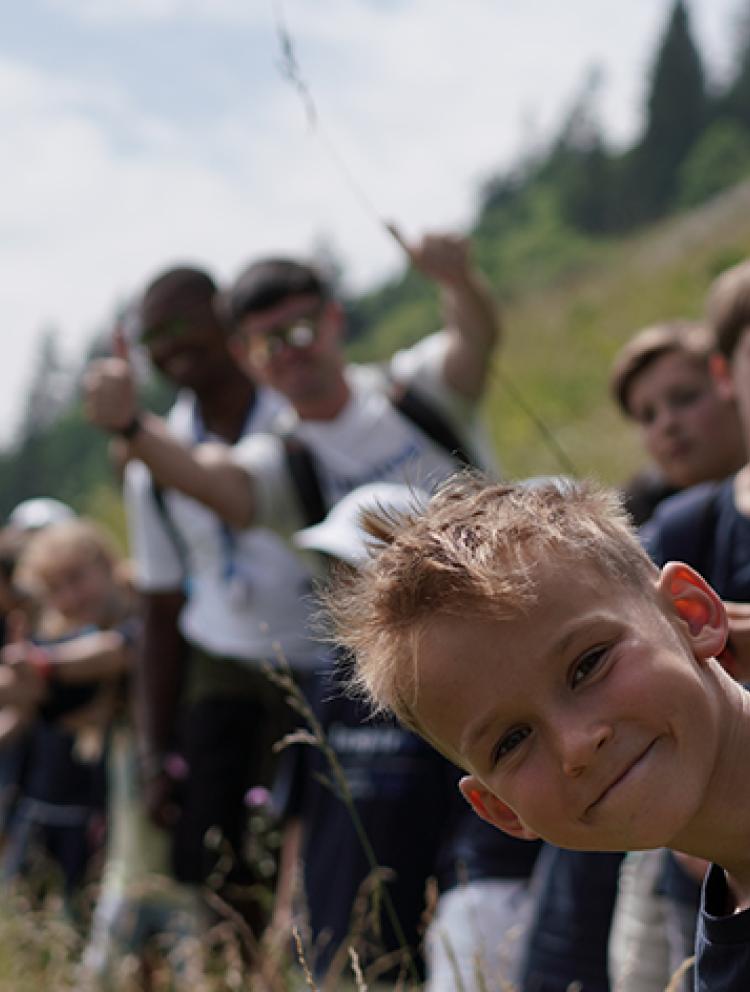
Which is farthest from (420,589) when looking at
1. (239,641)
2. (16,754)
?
(16,754)

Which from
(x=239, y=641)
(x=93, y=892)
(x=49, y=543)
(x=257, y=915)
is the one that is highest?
(x=49, y=543)

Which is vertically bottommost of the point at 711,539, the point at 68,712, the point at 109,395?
the point at 711,539

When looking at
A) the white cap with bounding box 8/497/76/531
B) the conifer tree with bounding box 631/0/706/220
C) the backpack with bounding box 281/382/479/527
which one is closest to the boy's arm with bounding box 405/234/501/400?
the backpack with bounding box 281/382/479/527

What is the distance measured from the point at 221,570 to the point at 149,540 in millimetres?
456

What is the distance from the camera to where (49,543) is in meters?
5.09

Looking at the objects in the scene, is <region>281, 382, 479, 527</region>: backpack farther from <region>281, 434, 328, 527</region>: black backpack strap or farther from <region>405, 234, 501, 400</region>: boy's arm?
<region>405, 234, 501, 400</region>: boy's arm

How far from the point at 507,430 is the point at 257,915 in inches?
794

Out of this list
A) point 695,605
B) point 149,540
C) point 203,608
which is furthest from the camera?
point 149,540

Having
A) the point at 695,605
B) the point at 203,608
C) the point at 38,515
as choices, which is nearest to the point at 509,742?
the point at 695,605

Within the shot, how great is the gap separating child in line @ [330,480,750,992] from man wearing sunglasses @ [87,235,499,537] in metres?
1.96

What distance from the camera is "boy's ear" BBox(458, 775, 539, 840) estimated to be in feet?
4.55

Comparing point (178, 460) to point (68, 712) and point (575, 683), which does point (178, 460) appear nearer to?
point (68, 712)

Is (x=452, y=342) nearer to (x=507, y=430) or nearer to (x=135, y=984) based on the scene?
(x=135, y=984)

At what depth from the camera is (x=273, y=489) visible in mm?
3453
